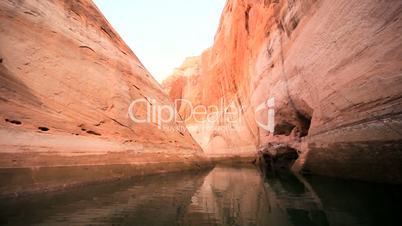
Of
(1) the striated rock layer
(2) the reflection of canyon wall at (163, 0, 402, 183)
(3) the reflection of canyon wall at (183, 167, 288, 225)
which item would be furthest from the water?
(2) the reflection of canyon wall at (163, 0, 402, 183)

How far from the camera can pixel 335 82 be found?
23.5 feet

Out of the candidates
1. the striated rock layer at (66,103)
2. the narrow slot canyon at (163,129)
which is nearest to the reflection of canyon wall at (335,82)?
the narrow slot canyon at (163,129)

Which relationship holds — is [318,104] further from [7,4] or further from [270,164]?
[7,4]

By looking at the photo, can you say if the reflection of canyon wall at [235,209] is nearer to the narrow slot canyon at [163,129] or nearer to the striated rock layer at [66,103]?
the narrow slot canyon at [163,129]

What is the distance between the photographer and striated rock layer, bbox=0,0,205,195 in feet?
15.5

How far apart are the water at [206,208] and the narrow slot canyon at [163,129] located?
26 millimetres

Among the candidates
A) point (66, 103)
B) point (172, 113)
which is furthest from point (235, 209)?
point (172, 113)

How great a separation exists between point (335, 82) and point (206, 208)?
18.1 ft

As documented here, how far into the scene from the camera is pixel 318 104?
826cm

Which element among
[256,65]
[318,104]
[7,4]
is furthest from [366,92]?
[256,65]

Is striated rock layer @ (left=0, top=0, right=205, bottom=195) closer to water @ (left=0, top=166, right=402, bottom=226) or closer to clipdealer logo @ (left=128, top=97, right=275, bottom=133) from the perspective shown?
clipdealer logo @ (left=128, top=97, right=275, bottom=133)

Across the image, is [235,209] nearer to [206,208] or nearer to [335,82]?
[206,208]

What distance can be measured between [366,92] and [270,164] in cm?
708

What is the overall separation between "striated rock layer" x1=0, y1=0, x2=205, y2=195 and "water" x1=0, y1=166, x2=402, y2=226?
754 millimetres
